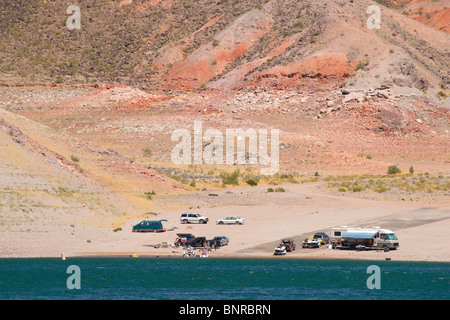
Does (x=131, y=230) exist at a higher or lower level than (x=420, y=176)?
lower

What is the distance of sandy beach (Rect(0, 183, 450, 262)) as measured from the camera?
5097cm

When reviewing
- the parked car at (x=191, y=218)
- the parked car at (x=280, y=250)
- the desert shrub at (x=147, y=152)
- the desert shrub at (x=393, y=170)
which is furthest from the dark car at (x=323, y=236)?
the desert shrub at (x=147, y=152)

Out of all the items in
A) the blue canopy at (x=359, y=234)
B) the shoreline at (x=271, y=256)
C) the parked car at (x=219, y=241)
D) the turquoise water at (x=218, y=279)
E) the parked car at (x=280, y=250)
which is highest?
the blue canopy at (x=359, y=234)

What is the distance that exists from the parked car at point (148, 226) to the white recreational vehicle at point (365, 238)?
12319mm

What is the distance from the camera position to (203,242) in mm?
53125

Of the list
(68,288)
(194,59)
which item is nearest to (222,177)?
(68,288)

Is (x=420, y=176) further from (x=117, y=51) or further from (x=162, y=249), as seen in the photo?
(x=117, y=51)

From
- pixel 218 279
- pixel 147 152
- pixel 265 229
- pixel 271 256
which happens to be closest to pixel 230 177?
pixel 147 152

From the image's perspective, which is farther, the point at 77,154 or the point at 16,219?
the point at 77,154

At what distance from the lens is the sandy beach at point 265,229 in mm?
50969

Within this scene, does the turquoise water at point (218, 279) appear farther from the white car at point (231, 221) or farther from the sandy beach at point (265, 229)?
the white car at point (231, 221)

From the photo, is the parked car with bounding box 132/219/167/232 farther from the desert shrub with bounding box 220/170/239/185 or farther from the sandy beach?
the desert shrub with bounding box 220/170/239/185

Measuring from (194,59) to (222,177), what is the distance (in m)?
63.0

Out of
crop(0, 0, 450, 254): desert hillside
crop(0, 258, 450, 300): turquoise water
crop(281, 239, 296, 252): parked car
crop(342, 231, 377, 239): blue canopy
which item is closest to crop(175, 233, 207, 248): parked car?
crop(0, 258, 450, 300): turquoise water
